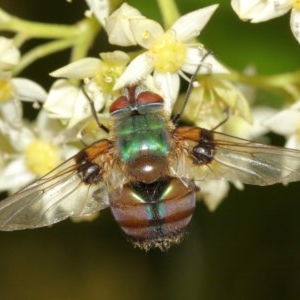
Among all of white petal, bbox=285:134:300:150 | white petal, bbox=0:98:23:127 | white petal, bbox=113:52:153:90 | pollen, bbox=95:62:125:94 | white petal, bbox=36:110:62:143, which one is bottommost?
white petal, bbox=285:134:300:150

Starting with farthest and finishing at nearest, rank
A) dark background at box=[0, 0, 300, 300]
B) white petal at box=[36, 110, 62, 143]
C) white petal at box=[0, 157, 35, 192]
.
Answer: dark background at box=[0, 0, 300, 300] < white petal at box=[0, 157, 35, 192] < white petal at box=[36, 110, 62, 143]

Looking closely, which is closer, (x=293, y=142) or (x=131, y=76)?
(x=131, y=76)

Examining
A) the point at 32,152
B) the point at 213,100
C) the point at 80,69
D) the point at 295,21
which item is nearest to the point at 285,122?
the point at 213,100

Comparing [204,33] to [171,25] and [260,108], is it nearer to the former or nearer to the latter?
[260,108]

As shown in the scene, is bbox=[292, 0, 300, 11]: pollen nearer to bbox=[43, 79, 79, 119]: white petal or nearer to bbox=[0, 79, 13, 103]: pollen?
bbox=[43, 79, 79, 119]: white petal

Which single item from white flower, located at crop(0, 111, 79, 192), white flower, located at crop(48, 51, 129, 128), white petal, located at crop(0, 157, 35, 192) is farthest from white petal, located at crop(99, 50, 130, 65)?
white petal, located at crop(0, 157, 35, 192)

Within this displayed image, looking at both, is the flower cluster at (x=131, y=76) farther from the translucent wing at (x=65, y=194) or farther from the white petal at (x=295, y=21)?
the translucent wing at (x=65, y=194)

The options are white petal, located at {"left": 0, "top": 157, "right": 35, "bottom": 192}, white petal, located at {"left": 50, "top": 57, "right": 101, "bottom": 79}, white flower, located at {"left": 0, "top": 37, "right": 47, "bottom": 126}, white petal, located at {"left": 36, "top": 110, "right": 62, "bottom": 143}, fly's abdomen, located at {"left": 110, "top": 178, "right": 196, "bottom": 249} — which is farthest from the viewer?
white petal, located at {"left": 0, "top": 157, "right": 35, "bottom": 192}

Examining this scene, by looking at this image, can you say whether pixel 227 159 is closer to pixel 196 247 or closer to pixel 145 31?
pixel 145 31
